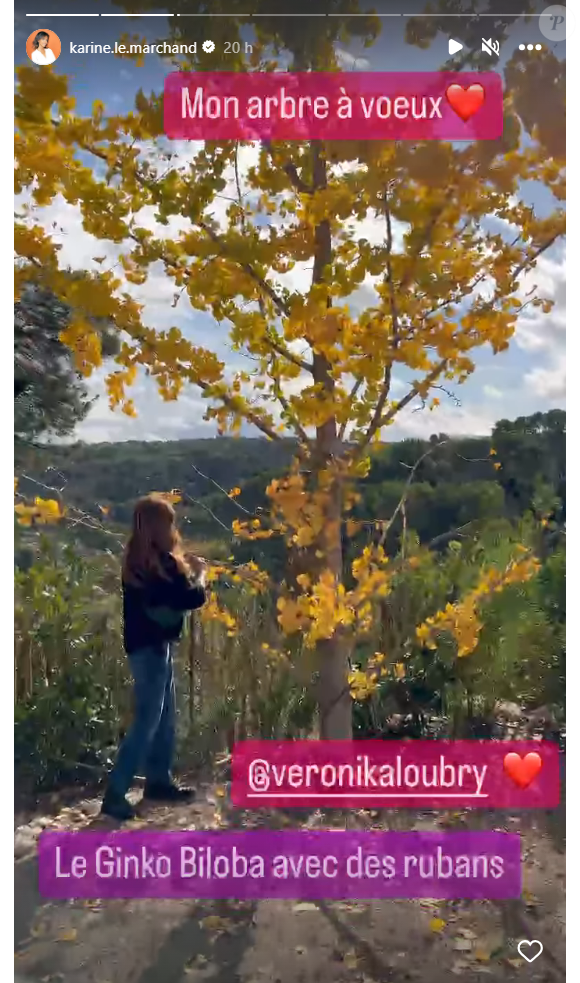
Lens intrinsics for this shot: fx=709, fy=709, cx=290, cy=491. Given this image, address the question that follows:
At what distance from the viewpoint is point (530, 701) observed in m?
2.21

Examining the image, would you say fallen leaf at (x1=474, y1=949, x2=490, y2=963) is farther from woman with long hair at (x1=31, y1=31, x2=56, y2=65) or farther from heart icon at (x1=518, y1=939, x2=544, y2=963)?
woman with long hair at (x1=31, y1=31, x2=56, y2=65)

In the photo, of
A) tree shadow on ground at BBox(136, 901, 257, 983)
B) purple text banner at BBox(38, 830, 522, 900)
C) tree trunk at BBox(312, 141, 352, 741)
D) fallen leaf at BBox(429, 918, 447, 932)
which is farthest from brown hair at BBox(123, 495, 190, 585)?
fallen leaf at BBox(429, 918, 447, 932)

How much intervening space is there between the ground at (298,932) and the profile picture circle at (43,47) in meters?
2.20

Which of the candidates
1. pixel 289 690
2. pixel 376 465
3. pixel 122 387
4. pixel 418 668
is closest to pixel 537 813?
pixel 418 668

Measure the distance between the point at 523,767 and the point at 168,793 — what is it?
1082mm

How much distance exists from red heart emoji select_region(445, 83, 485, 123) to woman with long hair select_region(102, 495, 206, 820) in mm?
1410

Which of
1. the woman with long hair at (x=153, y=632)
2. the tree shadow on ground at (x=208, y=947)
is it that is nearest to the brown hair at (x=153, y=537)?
the woman with long hair at (x=153, y=632)

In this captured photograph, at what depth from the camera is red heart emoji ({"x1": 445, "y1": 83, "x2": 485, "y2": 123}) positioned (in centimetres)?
201

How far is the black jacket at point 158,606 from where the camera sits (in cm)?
215

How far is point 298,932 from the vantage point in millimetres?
2039

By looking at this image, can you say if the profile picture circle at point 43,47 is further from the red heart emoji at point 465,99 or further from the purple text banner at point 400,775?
the purple text banner at point 400,775

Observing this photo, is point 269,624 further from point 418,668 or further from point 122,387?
point 122,387

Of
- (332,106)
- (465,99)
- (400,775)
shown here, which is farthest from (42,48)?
(400,775)

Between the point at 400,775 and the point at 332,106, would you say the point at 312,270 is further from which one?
the point at 400,775
